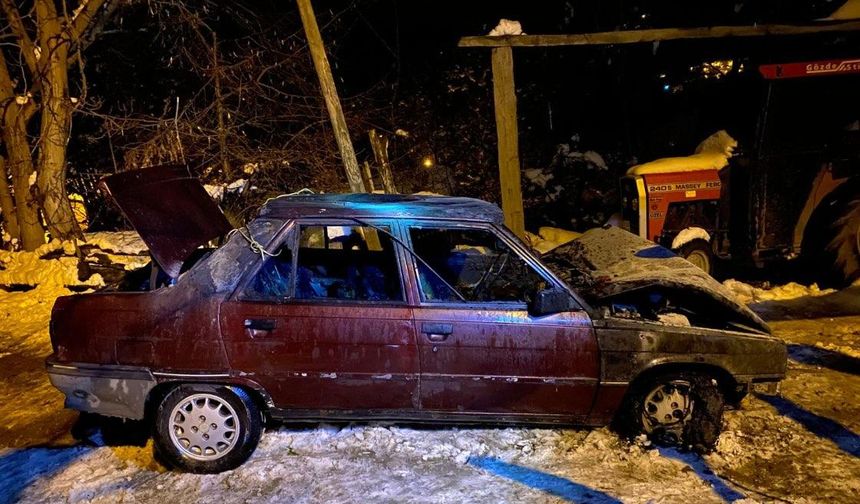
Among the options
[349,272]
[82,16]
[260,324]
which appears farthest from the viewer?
[82,16]

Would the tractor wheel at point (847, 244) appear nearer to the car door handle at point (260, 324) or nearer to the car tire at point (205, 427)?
the car door handle at point (260, 324)

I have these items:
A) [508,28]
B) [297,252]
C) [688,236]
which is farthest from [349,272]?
[688,236]

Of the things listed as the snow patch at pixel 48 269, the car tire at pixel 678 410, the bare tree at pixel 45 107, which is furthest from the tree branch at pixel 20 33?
the car tire at pixel 678 410

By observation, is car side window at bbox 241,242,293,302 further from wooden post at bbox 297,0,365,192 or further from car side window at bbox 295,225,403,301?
wooden post at bbox 297,0,365,192

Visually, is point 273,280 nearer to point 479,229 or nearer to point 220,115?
point 479,229

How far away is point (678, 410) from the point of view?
359 cm

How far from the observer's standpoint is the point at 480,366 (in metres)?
3.36

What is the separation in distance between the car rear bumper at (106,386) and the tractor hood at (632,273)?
2.72m

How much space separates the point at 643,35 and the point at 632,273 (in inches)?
170

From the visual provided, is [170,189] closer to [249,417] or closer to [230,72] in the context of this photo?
[249,417]

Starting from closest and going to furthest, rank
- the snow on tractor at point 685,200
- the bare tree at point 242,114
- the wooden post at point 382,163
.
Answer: the snow on tractor at point 685,200
the bare tree at point 242,114
the wooden post at point 382,163

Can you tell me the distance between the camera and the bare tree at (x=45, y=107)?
27.6 feet

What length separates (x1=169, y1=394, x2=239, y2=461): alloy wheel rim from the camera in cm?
339

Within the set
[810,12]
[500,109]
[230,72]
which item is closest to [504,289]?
[500,109]
